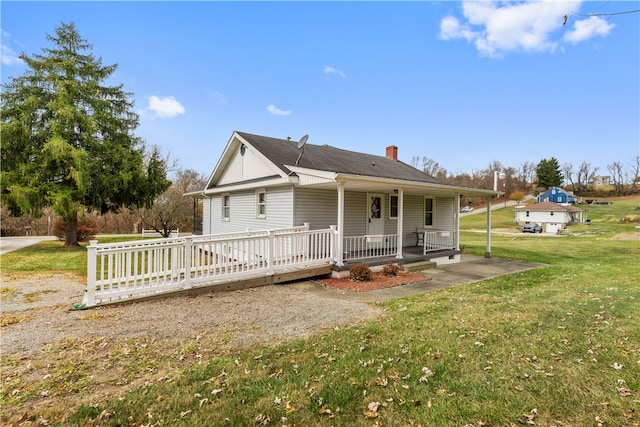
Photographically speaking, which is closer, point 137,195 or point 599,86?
point 599,86

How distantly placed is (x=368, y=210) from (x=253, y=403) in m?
9.51

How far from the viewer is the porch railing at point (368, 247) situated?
33.8 ft

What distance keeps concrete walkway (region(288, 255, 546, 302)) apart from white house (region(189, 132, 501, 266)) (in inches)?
38.7

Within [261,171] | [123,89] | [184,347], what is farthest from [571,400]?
[123,89]

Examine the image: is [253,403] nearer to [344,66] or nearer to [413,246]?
[413,246]

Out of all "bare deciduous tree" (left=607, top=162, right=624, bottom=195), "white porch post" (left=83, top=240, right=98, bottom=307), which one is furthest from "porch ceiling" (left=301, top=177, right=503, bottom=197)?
"bare deciduous tree" (left=607, top=162, right=624, bottom=195)

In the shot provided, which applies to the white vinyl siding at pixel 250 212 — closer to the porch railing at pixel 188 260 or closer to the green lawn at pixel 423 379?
the porch railing at pixel 188 260

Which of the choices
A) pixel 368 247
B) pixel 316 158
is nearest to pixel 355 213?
pixel 368 247

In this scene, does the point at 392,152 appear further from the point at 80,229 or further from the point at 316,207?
the point at 80,229

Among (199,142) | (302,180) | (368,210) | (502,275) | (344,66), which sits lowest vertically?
(502,275)

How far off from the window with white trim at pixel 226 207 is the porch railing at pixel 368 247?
20.1 ft

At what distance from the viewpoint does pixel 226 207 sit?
14.8m

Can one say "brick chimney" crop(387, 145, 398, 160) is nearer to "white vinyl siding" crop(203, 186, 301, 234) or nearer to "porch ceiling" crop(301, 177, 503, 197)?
"porch ceiling" crop(301, 177, 503, 197)

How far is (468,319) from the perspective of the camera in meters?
5.21
